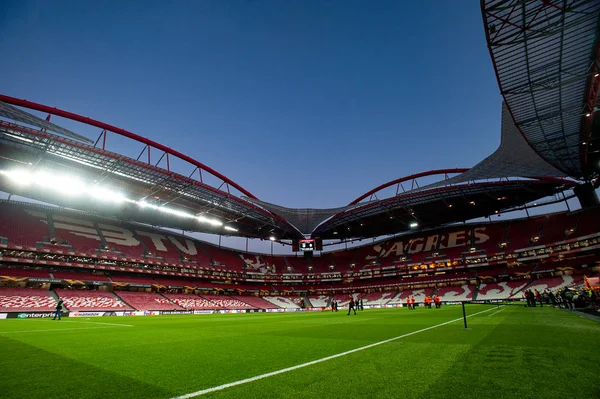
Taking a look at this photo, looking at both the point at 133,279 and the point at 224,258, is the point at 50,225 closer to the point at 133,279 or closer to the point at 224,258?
the point at 133,279

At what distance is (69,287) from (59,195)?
16.0 meters

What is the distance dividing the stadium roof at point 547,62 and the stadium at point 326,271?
0.39ft

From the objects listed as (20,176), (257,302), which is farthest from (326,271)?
(20,176)

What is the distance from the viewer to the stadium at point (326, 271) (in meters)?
4.38

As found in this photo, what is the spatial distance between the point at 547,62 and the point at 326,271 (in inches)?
2333

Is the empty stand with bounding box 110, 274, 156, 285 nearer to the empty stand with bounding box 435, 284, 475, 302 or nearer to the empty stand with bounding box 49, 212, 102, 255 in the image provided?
the empty stand with bounding box 49, 212, 102, 255

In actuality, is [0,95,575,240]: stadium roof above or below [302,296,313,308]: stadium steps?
above

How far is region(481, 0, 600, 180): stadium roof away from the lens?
14.3 m

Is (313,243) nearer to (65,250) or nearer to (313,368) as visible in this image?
(65,250)

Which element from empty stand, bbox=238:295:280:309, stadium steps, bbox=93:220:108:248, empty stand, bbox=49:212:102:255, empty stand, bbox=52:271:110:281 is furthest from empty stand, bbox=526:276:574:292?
empty stand, bbox=49:212:102:255

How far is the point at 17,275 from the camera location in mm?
34375

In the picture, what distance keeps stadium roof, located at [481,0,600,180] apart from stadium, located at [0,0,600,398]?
0.39ft

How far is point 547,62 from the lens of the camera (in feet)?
56.6

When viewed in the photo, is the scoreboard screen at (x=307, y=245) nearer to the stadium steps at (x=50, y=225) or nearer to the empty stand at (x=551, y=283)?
the empty stand at (x=551, y=283)
